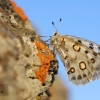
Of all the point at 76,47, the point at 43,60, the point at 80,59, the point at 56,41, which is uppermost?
the point at 56,41

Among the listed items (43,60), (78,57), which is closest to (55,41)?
(78,57)

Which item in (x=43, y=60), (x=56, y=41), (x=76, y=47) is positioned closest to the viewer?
(x=43, y=60)

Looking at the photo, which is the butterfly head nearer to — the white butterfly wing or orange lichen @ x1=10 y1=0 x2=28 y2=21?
the white butterfly wing

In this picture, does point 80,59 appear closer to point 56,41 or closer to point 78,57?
point 78,57

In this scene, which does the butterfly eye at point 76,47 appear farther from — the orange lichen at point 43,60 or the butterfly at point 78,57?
the orange lichen at point 43,60

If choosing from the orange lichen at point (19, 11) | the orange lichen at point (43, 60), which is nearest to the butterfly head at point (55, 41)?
the orange lichen at point (19, 11)

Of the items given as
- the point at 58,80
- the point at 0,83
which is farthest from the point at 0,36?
the point at 58,80

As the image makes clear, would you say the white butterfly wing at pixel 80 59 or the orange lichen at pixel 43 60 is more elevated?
the white butterfly wing at pixel 80 59

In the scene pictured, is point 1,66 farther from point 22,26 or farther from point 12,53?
point 22,26
